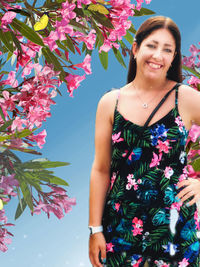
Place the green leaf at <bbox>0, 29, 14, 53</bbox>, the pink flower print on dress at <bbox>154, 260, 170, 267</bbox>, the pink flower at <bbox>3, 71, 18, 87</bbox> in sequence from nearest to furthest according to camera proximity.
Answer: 1. the pink flower print on dress at <bbox>154, 260, 170, 267</bbox>
2. the green leaf at <bbox>0, 29, 14, 53</bbox>
3. the pink flower at <bbox>3, 71, 18, 87</bbox>

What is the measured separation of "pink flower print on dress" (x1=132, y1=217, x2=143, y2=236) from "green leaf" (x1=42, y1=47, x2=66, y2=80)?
2.97 feet

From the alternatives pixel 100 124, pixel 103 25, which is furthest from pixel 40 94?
pixel 103 25

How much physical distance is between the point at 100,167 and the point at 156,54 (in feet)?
1.92

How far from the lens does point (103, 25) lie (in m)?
2.31

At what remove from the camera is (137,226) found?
1.85 meters

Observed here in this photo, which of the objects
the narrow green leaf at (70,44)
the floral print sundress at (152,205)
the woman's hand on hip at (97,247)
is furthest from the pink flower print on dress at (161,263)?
the narrow green leaf at (70,44)

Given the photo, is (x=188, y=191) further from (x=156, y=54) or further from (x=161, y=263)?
(x=156, y=54)

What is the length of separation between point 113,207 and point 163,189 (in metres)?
0.24

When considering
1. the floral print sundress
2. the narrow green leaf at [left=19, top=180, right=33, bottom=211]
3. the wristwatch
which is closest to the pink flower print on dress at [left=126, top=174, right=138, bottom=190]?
the floral print sundress

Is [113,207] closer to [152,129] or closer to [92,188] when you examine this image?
[92,188]

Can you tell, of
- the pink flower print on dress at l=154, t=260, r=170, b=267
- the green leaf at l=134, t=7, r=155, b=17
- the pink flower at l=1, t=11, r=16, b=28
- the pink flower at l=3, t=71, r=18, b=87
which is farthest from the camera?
the green leaf at l=134, t=7, r=155, b=17

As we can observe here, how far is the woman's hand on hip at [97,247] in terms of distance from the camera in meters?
1.94

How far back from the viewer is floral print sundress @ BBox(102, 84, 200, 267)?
183cm

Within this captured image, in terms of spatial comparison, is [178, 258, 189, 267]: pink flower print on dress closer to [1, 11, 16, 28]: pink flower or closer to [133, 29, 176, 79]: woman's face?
[133, 29, 176, 79]: woman's face
